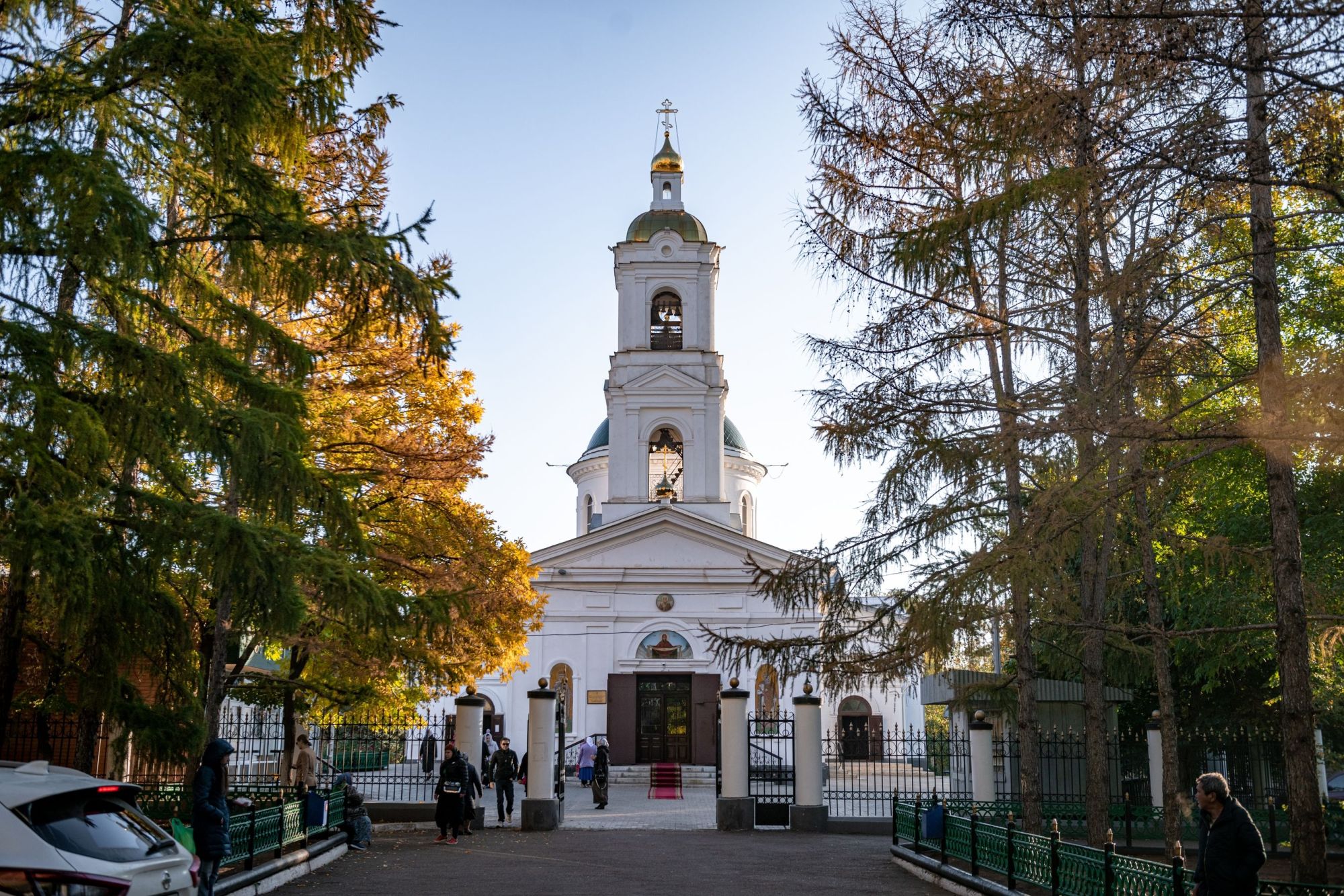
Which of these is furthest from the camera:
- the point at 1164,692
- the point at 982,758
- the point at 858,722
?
the point at 858,722

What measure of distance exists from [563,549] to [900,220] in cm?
2835

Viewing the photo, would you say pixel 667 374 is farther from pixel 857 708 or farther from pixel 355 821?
pixel 355 821

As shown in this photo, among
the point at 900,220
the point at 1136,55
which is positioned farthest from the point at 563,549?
the point at 1136,55

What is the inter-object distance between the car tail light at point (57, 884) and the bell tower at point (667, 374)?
36898 millimetres

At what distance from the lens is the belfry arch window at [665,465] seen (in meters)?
44.4

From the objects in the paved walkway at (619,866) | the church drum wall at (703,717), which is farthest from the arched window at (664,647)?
the paved walkway at (619,866)

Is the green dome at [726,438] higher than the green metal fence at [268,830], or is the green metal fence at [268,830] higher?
the green dome at [726,438]

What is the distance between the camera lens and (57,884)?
6.37 meters

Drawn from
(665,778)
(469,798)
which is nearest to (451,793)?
(469,798)

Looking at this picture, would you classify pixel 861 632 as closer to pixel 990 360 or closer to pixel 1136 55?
pixel 990 360

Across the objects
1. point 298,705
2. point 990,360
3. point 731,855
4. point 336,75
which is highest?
point 336,75

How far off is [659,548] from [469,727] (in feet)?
67.9

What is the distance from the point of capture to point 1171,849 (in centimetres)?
1423

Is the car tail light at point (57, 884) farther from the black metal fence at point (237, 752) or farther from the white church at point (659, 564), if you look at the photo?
the white church at point (659, 564)
